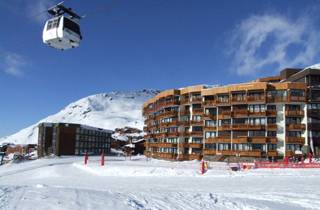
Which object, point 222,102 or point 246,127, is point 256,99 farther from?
point 222,102

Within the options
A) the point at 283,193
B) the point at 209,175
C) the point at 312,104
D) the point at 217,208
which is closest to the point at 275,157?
the point at 312,104

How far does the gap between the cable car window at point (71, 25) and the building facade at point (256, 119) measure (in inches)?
1546

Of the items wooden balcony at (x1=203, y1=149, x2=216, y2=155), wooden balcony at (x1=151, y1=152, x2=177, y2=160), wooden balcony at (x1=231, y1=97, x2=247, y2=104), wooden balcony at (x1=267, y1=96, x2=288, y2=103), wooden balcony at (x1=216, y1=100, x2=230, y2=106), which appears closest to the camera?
wooden balcony at (x1=267, y1=96, x2=288, y2=103)

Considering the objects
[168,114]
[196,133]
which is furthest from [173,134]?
[196,133]

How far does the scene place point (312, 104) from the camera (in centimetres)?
6341

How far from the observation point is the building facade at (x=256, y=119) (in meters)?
62.6

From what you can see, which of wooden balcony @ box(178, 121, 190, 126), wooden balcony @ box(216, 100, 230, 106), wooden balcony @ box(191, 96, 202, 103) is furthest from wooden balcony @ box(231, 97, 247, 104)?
wooden balcony @ box(178, 121, 190, 126)

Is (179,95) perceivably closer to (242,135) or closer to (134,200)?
(242,135)

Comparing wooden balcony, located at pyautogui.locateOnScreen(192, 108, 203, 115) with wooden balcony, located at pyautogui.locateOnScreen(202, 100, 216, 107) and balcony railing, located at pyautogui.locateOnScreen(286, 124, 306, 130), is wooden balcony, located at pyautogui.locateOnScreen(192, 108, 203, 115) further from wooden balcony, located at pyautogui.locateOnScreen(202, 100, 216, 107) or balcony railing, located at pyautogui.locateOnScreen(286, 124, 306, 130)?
balcony railing, located at pyautogui.locateOnScreen(286, 124, 306, 130)

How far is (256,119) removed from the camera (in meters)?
65.1

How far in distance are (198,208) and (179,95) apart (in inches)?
2410

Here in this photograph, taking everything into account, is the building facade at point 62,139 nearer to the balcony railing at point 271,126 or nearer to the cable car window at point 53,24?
the balcony railing at point 271,126

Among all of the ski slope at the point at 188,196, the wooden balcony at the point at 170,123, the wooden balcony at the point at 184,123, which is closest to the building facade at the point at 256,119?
the wooden balcony at the point at 184,123

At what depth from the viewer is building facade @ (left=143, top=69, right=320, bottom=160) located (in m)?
62.6
